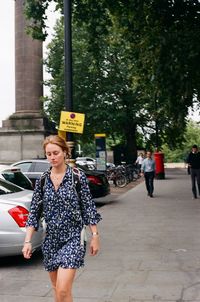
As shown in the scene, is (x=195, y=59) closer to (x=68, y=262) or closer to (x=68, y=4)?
(x=68, y=4)

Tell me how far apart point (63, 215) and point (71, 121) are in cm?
619

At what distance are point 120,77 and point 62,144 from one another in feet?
120

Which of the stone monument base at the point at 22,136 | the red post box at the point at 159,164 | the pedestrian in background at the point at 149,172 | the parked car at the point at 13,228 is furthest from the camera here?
the red post box at the point at 159,164

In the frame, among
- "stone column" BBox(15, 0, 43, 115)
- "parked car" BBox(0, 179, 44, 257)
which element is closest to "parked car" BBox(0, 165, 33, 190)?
"parked car" BBox(0, 179, 44, 257)

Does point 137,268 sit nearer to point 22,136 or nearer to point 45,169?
point 45,169

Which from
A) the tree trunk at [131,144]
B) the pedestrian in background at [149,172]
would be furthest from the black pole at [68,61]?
the tree trunk at [131,144]

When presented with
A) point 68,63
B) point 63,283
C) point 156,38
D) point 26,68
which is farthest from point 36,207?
point 26,68

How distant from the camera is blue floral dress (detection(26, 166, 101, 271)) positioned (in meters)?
3.91

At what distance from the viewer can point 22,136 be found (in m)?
25.4

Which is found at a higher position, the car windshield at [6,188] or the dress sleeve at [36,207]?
the dress sleeve at [36,207]

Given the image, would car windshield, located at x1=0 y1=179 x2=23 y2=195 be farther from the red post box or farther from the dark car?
the red post box

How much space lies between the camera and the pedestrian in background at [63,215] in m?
3.89

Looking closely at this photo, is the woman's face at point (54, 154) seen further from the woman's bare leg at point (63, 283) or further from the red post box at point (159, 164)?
the red post box at point (159, 164)

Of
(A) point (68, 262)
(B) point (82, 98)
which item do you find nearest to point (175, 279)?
(A) point (68, 262)
